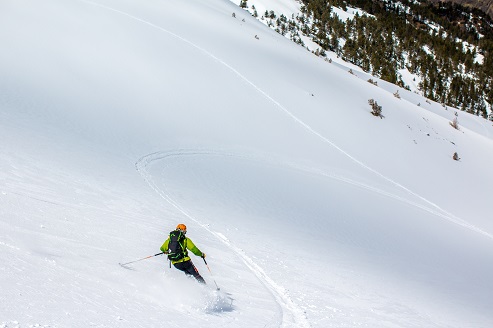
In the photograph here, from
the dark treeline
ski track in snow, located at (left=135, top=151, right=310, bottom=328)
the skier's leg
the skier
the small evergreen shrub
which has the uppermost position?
the dark treeline

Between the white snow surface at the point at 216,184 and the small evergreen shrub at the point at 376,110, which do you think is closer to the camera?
the white snow surface at the point at 216,184

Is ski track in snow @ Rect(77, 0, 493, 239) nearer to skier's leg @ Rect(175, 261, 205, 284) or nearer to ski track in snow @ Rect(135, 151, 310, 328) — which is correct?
ski track in snow @ Rect(135, 151, 310, 328)

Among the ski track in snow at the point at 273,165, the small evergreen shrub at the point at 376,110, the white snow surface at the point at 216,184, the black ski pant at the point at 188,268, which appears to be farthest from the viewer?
the small evergreen shrub at the point at 376,110

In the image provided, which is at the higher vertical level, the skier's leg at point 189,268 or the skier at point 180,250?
the skier at point 180,250

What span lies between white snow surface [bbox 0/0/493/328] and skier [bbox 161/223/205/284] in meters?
0.18

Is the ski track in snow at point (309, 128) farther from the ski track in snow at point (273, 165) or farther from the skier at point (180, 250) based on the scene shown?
the skier at point (180, 250)

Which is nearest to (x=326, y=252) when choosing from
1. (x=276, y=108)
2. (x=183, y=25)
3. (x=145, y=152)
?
(x=145, y=152)

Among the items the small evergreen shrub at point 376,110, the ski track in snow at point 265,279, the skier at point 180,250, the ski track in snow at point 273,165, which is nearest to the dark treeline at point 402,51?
the small evergreen shrub at point 376,110

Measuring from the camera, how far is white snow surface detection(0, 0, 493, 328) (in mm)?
7633

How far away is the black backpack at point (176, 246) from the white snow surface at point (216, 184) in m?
0.37

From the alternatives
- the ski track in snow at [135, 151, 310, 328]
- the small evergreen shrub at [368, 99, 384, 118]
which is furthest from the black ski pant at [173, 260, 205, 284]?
the small evergreen shrub at [368, 99, 384, 118]

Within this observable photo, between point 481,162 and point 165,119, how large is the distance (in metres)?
17.0

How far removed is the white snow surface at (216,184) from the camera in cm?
Answer: 763

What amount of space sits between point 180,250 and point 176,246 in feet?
0.40
